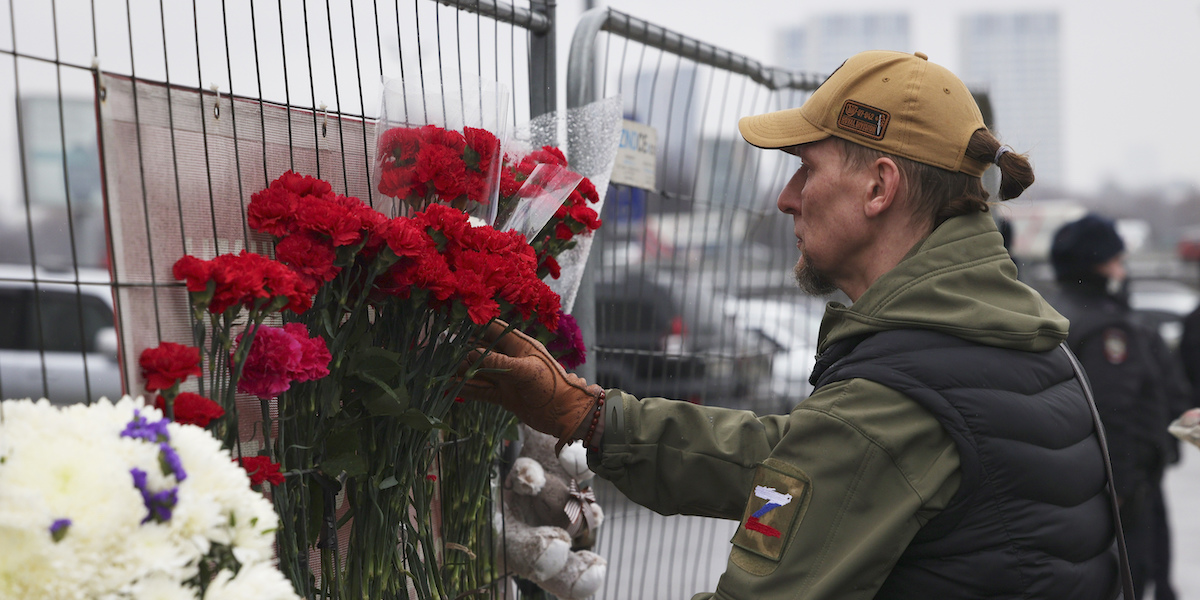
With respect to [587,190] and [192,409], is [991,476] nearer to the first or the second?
[587,190]

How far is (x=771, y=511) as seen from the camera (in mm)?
1534

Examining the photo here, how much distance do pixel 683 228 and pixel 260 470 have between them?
214 centimetres

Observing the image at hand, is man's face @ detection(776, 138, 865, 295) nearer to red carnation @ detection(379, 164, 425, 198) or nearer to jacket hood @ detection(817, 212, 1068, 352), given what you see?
jacket hood @ detection(817, 212, 1068, 352)

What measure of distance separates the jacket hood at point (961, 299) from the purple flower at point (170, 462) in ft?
3.66

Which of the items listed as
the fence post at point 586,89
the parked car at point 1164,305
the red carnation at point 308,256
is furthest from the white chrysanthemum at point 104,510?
the parked car at point 1164,305

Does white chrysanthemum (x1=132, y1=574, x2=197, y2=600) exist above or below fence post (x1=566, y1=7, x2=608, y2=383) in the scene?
below

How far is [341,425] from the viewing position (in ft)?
5.04

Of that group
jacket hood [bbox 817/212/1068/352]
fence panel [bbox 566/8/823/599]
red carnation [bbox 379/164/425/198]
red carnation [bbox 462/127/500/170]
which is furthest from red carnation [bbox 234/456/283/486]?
fence panel [bbox 566/8/823/599]

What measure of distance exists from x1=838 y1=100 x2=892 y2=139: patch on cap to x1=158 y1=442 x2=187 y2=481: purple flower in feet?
4.30

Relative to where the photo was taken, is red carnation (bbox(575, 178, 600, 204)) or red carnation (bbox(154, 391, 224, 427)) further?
red carnation (bbox(575, 178, 600, 204))

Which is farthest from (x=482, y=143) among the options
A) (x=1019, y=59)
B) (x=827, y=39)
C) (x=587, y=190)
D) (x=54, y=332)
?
(x=1019, y=59)

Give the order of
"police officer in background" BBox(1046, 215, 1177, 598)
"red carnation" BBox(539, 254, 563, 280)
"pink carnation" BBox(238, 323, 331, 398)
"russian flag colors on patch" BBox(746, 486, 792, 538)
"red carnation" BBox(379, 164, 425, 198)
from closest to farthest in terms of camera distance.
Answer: "pink carnation" BBox(238, 323, 331, 398) → "russian flag colors on patch" BBox(746, 486, 792, 538) → "red carnation" BBox(379, 164, 425, 198) → "red carnation" BBox(539, 254, 563, 280) → "police officer in background" BBox(1046, 215, 1177, 598)

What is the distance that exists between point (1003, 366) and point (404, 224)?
0.99m

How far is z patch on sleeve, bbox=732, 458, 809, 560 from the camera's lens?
59.4 inches
